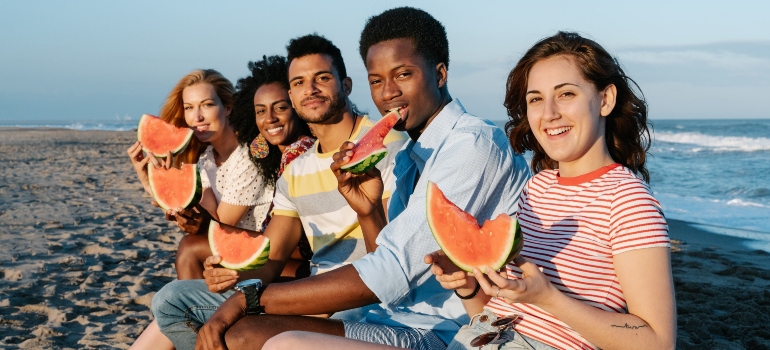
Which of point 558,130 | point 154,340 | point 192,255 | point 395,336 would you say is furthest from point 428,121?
point 154,340

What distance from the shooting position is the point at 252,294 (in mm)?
2854

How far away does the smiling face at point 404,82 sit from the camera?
3.40 m

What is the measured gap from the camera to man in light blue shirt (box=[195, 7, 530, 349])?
270 cm

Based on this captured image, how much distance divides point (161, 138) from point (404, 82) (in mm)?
1918

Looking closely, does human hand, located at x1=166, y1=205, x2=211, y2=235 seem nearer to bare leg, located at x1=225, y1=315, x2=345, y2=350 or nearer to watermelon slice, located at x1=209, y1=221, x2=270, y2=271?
watermelon slice, located at x1=209, y1=221, x2=270, y2=271

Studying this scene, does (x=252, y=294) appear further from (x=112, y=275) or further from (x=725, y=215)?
(x=725, y=215)

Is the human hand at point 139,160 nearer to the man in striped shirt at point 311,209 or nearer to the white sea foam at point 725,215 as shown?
the man in striped shirt at point 311,209

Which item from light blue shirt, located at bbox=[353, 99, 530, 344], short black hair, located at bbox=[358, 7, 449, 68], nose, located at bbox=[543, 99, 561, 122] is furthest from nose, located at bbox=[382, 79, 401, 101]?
nose, located at bbox=[543, 99, 561, 122]

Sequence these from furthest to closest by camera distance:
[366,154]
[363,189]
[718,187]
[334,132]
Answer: [718,187] < [334,132] < [363,189] < [366,154]

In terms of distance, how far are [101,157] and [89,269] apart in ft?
52.0

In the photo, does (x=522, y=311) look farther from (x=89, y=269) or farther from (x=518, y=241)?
(x=89, y=269)

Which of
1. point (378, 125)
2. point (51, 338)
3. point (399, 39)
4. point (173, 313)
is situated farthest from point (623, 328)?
point (51, 338)

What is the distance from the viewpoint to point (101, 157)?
71.7 feet

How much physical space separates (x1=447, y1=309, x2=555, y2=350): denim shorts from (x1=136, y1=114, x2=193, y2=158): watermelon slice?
2.59m
